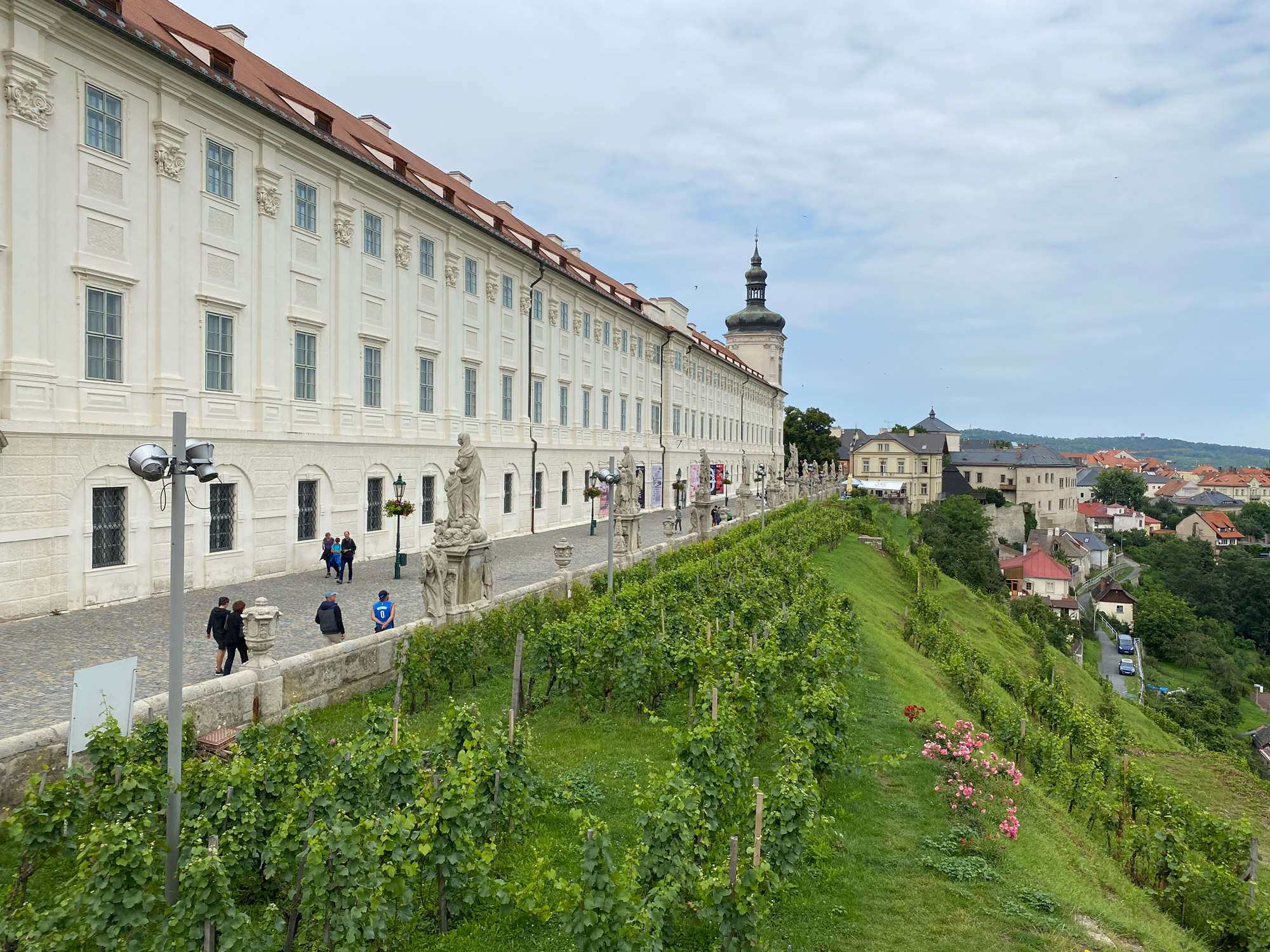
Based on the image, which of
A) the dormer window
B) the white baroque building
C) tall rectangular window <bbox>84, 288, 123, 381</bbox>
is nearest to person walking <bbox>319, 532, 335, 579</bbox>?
the white baroque building

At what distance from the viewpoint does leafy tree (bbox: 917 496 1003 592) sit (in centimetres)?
6350

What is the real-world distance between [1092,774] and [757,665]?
→ 6.19 m

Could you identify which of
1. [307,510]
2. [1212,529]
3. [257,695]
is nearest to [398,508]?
[307,510]

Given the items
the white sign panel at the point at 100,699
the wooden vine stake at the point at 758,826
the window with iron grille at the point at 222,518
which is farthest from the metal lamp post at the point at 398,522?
the wooden vine stake at the point at 758,826

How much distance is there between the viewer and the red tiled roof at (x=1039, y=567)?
277 ft

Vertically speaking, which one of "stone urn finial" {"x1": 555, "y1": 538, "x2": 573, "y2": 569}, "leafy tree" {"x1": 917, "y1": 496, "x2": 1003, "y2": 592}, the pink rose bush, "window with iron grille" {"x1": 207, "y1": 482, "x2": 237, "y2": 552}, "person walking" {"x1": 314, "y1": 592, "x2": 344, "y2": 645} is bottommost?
"leafy tree" {"x1": 917, "y1": 496, "x2": 1003, "y2": 592}

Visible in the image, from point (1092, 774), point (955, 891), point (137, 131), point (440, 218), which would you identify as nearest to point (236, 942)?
point (955, 891)

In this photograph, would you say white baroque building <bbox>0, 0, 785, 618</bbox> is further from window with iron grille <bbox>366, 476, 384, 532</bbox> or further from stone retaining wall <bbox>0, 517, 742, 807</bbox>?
stone retaining wall <bbox>0, 517, 742, 807</bbox>

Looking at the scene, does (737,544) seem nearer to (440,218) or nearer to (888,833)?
(440,218)

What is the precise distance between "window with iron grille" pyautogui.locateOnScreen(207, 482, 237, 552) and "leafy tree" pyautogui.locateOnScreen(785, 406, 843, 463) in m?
88.8

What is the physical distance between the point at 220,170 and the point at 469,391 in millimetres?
13067

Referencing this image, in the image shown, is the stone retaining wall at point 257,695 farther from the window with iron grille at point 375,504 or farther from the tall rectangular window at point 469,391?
the tall rectangular window at point 469,391

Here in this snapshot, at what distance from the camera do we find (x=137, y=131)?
18.3 meters

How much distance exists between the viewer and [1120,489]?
162 meters
